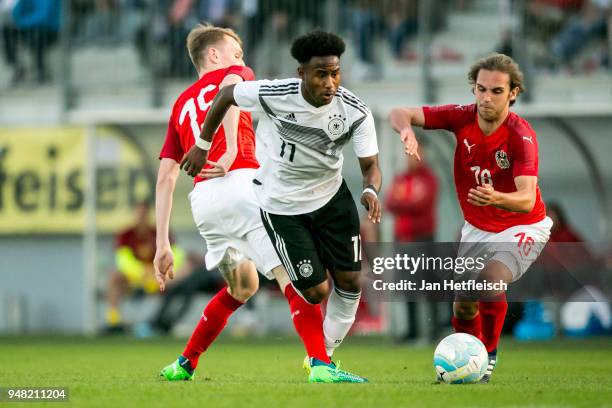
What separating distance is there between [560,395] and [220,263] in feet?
7.72

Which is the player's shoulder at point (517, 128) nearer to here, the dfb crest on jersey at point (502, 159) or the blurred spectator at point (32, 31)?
the dfb crest on jersey at point (502, 159)

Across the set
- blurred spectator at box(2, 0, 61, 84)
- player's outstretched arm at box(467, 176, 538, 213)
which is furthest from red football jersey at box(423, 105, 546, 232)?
blurred spectator at box(2, 0, 61, 84)

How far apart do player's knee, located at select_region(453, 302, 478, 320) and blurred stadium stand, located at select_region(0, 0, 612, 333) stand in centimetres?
660

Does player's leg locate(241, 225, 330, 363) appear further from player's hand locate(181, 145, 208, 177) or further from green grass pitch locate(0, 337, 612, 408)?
player's hand locate(181, 145, 208, 177)

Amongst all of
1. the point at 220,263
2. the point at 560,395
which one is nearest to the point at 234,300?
the point at 220,263

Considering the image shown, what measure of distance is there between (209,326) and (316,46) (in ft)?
6.41

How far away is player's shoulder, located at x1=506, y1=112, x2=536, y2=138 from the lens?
7.43 m

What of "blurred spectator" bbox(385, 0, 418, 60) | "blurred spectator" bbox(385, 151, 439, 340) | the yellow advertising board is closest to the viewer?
"blurred spectator" bbox(385, 151, 439, 340)

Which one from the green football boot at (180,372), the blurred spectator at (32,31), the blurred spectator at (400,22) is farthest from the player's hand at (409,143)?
the blurred spectator at (32,31)

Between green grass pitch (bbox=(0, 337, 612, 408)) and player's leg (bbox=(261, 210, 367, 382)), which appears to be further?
player's leg (bbox=(261, 210, 367, 382))

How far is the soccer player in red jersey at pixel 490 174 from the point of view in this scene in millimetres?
7504

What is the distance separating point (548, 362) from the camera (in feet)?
32.6

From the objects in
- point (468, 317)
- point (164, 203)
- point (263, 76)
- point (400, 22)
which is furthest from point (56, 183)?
point (468, 317)

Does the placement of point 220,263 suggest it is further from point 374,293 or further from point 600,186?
point 600,186
